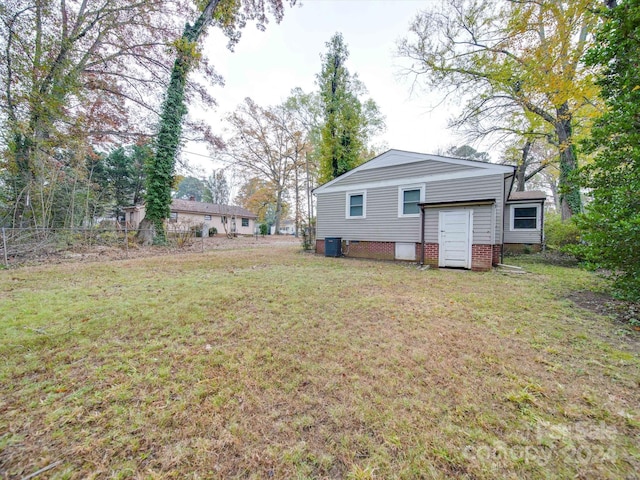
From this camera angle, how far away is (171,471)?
1.39 metres

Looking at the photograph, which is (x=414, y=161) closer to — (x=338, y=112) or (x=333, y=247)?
(x=333, y=247)

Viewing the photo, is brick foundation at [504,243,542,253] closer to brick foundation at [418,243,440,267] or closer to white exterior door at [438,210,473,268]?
white exterior door at [438,210,473,268]

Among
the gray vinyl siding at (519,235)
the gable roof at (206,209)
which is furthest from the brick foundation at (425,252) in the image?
the gable roof at (206,209)

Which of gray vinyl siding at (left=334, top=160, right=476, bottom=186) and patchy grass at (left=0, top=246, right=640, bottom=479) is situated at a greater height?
gray vinyl siding at (left=334, top=160, right=476, bottom=186)

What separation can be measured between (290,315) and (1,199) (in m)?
12.6

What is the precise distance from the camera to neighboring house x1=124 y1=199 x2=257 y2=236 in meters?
24.6

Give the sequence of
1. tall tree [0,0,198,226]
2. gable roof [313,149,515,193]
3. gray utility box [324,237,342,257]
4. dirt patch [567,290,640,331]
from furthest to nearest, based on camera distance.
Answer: gray utility box [324,237,342,257] → gable roof [313,149,515,193] → tall tree [0,0,198,226] → dirt patch [567,290,640,331]

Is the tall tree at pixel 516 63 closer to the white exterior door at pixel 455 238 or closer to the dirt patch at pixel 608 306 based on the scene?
the white exterior door at pixel 455 238

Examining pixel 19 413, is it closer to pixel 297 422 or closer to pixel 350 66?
pixel 297 422

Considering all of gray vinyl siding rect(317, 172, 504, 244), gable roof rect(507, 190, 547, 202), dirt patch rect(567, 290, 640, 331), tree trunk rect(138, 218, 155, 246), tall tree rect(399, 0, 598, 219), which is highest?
tall tree rect(399, 0, 598, 219)

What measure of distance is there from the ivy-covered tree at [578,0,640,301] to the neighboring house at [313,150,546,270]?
2.96m

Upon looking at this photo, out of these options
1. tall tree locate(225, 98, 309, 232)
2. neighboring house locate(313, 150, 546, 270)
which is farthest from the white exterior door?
tall tree locate(225, 98, 309, 232)

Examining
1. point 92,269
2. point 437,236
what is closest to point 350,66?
point 437,236

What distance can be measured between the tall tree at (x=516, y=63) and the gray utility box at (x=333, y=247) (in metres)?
7.88
